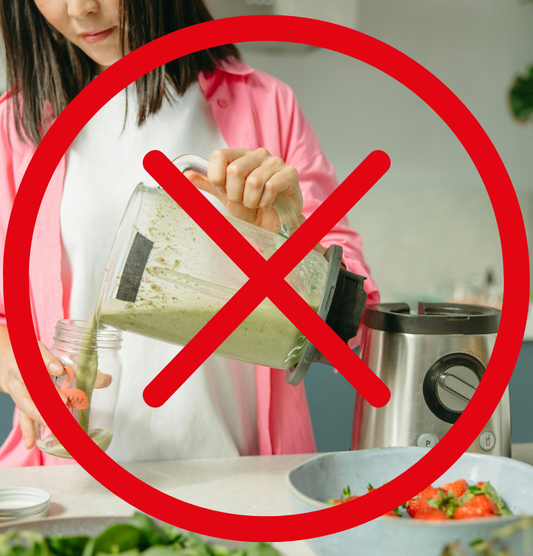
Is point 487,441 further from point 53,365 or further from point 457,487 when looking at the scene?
point 53,365

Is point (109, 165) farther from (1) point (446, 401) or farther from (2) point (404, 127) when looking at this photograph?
(2) point (404, 127)

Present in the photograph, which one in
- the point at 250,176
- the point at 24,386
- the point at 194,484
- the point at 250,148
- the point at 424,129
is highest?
the point at 424,129

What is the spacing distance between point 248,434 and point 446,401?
1.14ft

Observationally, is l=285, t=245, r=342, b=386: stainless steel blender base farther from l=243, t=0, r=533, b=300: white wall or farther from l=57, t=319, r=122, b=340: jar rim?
l=243, t=0, r=533, b=300: white wall

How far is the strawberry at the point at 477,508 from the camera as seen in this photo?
44cm

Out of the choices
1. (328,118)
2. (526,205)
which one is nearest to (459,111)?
(328,118)

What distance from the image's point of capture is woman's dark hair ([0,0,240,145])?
31.7 inches

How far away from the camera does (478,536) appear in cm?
37

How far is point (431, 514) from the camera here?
45 cm

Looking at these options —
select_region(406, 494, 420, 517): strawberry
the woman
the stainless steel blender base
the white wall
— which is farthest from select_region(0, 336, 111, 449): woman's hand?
the white wall

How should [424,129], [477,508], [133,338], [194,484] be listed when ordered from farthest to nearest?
[424,129], [133,338], [194,484], [477,508]
